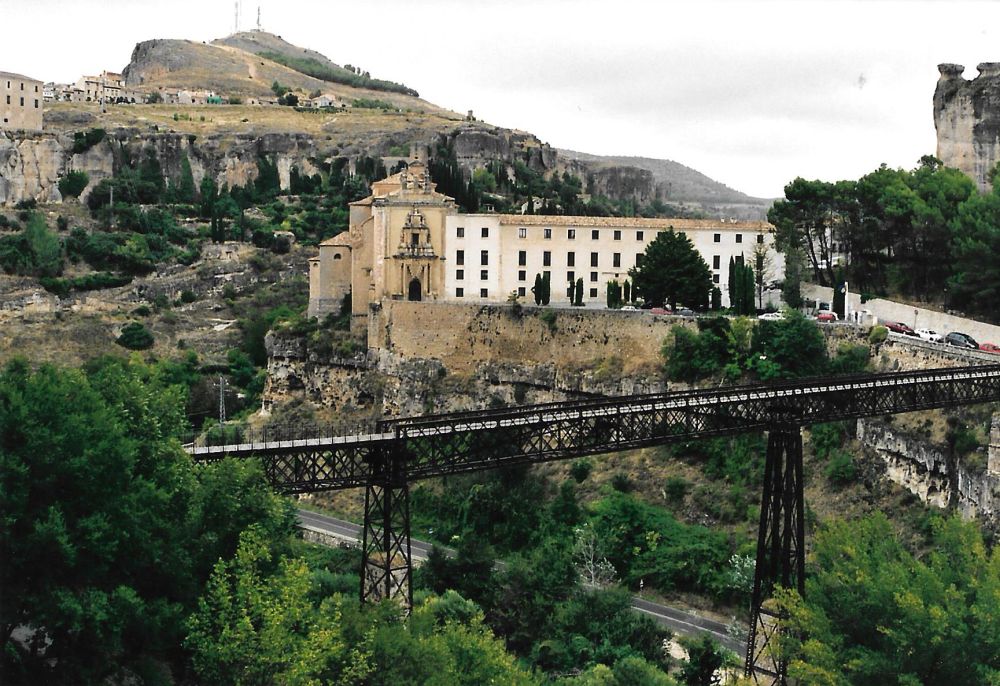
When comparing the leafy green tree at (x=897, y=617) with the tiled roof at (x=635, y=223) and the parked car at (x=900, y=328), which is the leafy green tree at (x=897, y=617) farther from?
the tiled roof at (x=635, y=223)

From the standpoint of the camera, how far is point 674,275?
54.2 metres

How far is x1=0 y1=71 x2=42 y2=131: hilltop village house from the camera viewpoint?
96.2 m

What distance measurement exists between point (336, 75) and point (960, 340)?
121556mm

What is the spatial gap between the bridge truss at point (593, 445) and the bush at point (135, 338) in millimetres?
47202

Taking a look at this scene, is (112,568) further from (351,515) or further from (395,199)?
→ (395,199)

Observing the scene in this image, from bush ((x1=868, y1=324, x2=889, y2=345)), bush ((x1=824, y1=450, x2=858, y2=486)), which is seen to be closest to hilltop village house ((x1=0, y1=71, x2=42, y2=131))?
bush ((x1=868, y1=324, x2=889, y2=345))

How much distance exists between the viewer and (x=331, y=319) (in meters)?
61.6

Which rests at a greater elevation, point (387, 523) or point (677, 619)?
point (387, 523)

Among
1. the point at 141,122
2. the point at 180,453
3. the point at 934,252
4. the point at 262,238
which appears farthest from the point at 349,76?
the point at 180,453

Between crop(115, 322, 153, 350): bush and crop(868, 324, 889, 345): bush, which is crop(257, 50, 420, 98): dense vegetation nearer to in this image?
crop(115, 322, 153, 350): bush

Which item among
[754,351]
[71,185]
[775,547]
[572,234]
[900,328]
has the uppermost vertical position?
[71,185]

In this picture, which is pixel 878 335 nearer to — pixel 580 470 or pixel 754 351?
pixel 754 351

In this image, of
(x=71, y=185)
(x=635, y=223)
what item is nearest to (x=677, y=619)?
(x=635, y=223)

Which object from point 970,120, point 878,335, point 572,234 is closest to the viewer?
point 878,335
